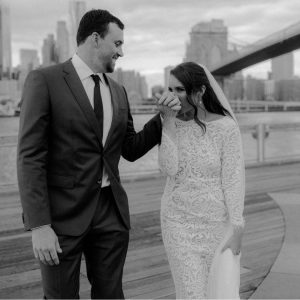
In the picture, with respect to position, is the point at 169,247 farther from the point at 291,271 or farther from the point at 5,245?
the point at 5,245

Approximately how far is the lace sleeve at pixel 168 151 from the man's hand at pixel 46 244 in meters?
0.53

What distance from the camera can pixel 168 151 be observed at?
1901mm

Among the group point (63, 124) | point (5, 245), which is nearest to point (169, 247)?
point (63, 124)

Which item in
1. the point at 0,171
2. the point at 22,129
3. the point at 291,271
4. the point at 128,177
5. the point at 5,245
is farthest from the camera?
the point at 128,177

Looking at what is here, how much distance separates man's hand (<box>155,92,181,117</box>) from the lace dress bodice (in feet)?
0.32

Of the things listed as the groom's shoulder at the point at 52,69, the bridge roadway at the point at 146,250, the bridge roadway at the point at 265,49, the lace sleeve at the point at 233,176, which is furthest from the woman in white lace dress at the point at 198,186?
the bridge roadway at the point at 265,49

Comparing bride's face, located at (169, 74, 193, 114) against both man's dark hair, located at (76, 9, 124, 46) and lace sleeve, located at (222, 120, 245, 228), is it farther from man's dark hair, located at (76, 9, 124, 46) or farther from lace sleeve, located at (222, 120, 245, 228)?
man's dark hair, located at (76, 9, 124, 46)

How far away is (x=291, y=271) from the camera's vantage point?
129 inches

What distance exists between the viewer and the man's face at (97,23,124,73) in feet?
5.52

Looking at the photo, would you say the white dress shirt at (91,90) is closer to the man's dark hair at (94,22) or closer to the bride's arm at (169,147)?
the man's dark hair at (94,22)

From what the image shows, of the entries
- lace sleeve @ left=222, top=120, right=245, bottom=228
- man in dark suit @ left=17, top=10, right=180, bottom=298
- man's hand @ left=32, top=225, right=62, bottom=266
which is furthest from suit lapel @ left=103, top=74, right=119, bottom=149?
lace sleeve @ left=222, top=120, right=245, bottom=228

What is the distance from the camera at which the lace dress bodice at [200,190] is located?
1907mm

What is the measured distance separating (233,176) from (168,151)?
27 cm

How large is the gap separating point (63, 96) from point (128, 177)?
5.99 meters
